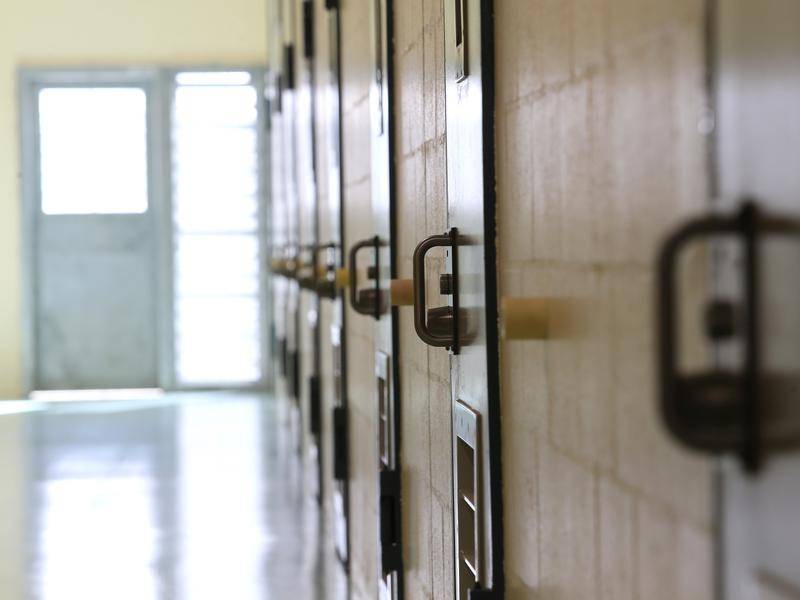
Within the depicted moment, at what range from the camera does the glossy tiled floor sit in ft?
15.3

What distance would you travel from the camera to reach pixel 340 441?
4410 millimetres

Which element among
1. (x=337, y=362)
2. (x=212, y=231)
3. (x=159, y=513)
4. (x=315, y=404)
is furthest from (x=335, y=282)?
(x=212, y=231)

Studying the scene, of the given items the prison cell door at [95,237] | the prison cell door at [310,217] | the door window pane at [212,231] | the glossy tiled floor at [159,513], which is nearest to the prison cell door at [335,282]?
the glossy tiled floor at [159,513]

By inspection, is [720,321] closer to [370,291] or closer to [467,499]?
[467,499]

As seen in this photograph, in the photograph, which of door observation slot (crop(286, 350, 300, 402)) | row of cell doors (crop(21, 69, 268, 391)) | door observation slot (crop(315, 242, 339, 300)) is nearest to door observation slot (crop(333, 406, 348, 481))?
door observation slot (crop(315, 242, 339, 300))

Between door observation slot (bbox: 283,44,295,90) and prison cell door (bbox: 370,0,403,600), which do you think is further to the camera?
door observation slot (bbox: 283,44,295,90)

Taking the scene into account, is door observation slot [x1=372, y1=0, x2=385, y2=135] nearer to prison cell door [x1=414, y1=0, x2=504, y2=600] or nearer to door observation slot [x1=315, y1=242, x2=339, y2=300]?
prison cell door [x1=414, y1=0, x2=504, y2=600]

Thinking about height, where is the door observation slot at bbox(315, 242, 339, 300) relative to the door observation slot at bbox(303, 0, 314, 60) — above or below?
below

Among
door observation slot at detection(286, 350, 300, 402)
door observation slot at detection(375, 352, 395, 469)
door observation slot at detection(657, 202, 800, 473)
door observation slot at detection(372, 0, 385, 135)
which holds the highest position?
door observation slot at detection(372, 0, 385, 135)

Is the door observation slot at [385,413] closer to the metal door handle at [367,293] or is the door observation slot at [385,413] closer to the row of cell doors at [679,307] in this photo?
the row of cell doors at [679,307]

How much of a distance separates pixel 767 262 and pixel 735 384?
0.09 m

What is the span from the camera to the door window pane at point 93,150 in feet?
37.0

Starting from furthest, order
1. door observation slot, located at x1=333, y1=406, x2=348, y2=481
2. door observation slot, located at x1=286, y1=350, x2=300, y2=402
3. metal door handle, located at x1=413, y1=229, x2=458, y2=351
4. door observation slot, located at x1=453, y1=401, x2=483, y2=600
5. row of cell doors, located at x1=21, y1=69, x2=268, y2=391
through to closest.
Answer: row of cell doors, located at x1=21, y1=69, x2=268, y2=391, door observation slot, located at x1=286, y1=350, x2=300, y2=402, door observation slot, located at x1=333, y1=406, x2=348, y2=481, metal door handle, located at x1=413, y1=229, x2=458, y2=351, door observation slot, located at x1=453, y1=401, x2=483, y2=600

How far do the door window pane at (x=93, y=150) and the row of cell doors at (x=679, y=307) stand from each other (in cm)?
724
